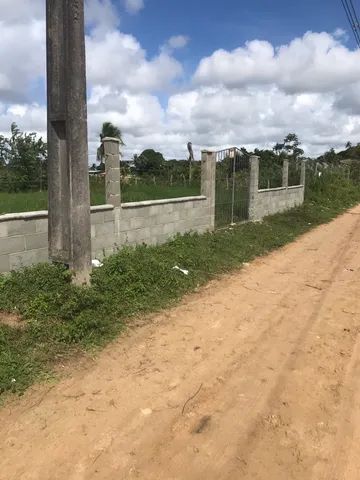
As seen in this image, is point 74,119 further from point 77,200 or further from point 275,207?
point 275,207

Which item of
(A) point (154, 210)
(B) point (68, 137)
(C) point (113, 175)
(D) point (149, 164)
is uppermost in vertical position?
(B) point (68, 137)

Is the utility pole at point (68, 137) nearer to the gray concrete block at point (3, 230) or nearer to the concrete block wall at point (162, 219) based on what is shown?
the gray concrete block at point (3, 230)

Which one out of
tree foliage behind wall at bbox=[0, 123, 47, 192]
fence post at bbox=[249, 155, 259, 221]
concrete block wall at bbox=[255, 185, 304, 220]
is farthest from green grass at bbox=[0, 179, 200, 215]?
concrete block wall at bbox=[255, 185, 304, 220]

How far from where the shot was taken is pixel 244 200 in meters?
13.3

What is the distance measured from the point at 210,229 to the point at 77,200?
5713 millimetres

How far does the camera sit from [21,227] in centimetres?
562

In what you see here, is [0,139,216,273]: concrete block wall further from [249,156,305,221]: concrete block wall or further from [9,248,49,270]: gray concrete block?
[249,156,305,221]: concrete block wall

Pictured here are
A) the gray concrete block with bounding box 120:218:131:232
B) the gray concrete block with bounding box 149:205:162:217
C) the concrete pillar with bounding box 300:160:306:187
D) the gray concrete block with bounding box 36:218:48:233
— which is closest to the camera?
the gray concrete block with bounding box 36:218:48:233

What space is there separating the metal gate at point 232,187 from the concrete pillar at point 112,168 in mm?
4255

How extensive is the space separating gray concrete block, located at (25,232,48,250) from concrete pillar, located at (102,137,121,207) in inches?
57.0

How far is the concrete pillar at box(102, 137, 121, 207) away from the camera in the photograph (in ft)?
22.8

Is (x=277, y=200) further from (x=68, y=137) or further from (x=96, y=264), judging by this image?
(x=68, y=137)

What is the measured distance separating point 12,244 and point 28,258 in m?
0.32


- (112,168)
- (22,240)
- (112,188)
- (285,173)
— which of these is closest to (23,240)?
(22,240)
